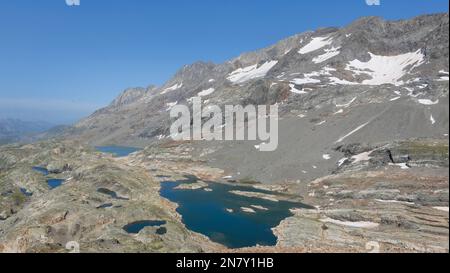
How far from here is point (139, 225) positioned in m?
66.8

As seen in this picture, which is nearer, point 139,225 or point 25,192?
point 139,225

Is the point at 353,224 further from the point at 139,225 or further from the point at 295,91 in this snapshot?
the point at 295,91

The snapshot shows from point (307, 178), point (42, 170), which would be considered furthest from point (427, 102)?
point (42, 170)

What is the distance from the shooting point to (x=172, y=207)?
87.2 meters

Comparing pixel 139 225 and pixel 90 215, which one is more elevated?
pixel 90 215

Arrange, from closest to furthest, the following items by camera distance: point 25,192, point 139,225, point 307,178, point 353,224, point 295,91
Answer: point 139,225, point 353,224, point 25,192, point 307,178, point 295,91

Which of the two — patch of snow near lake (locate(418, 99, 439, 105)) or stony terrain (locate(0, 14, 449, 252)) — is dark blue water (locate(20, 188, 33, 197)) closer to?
stony terrain (locate(0, 14, 449, 252))

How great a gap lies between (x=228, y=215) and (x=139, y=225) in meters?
22.8

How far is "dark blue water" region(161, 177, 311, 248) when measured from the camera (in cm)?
6819

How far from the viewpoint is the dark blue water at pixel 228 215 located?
224 ft

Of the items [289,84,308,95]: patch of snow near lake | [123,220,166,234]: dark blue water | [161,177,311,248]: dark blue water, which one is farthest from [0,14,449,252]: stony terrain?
[161,177,311,248]: dark blue water
